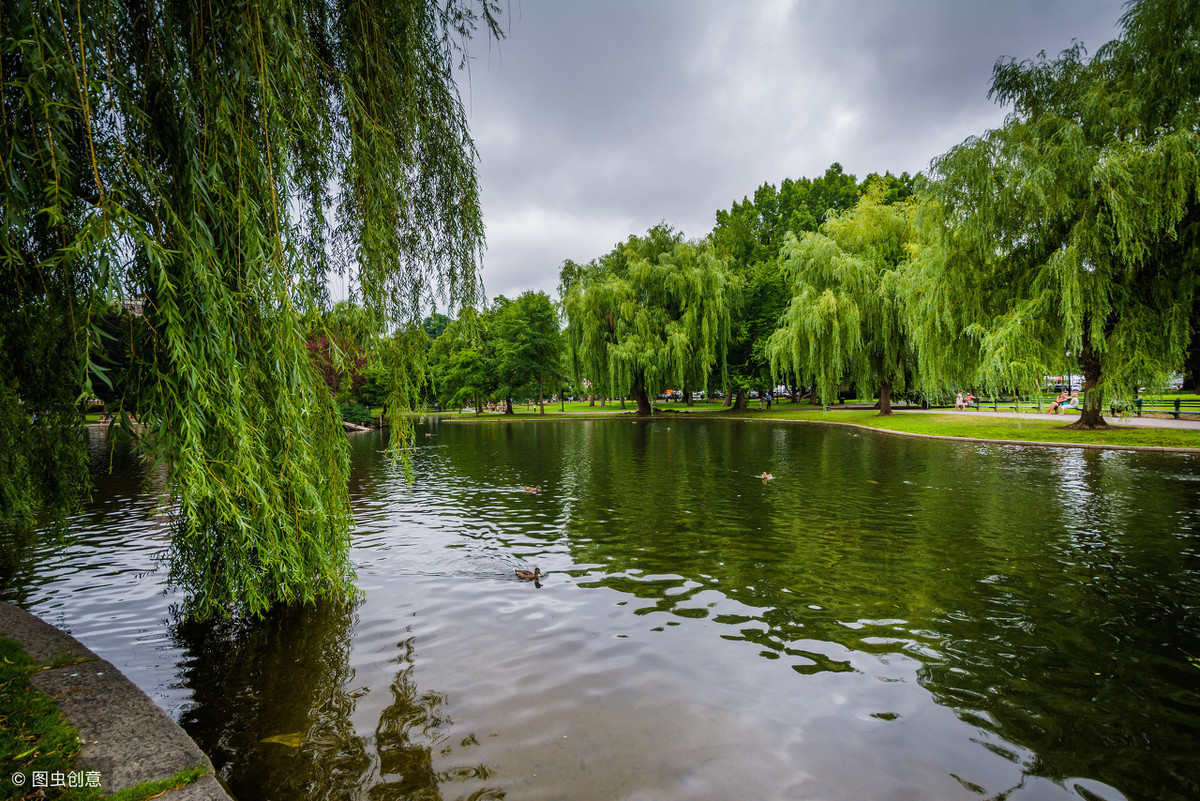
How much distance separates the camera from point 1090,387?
18531mm

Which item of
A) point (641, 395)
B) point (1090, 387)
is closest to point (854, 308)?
point (1090, 387)

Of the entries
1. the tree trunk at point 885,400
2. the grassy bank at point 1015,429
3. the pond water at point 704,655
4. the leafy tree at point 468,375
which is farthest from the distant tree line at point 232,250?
the leafy tree at point 468,375

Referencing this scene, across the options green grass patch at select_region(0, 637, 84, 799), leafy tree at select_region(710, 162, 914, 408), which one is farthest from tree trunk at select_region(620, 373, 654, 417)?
green grass patch at select_region(0, 637, 84, 799)

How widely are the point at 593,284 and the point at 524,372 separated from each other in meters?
15.2

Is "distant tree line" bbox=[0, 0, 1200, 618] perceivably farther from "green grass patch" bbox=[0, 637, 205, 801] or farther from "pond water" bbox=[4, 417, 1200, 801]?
"green grass patch" bbox=[0, 637, 205, 801]

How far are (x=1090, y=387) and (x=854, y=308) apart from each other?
10.5 meters

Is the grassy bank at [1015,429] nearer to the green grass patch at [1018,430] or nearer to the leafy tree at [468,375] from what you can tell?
the green grass patch at [1018,430]

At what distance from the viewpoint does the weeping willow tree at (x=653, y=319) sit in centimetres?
3397

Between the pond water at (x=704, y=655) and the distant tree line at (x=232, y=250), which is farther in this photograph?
the pond water at (x=704, y=655)

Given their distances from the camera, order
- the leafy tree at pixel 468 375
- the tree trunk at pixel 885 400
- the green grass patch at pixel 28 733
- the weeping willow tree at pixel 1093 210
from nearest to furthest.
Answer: the green grass patch at pixel 28 733 < the weeping willow tree at pixel 1093 210 < the tree trunk at pixel 885 400 < the leafy tree at pixel 468 375

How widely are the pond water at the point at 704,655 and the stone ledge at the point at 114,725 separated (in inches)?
20.5

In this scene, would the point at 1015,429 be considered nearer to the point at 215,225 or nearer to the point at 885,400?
the point at 885,400

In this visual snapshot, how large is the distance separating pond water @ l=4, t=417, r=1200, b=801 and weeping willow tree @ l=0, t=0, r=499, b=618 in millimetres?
933

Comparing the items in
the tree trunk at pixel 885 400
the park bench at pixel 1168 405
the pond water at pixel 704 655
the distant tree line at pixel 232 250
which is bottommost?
the pond water at pixel 704 655
